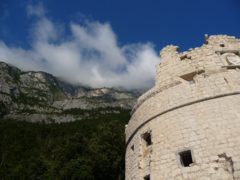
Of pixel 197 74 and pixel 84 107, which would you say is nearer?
pixel 197 74

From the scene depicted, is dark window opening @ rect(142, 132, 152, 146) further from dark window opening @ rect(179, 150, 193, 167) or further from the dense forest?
the dense forest

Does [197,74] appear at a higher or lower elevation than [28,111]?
lower

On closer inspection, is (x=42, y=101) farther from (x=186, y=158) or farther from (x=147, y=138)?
(x=186, y=158)

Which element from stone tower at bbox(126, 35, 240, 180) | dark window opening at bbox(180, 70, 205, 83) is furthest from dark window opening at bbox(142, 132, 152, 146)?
dark window opening at bbox(180, 70, 205, 83)

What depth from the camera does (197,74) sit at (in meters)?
13.6

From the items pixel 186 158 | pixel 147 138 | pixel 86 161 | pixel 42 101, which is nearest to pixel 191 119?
pixel 186 158

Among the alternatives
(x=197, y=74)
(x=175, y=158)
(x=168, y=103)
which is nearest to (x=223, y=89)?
(x=197, y=74)

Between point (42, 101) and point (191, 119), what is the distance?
425 feet

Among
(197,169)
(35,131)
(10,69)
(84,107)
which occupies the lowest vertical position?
(197,169)

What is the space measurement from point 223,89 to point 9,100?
116 m

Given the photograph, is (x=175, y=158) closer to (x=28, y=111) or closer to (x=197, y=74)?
(x=197, y=74)

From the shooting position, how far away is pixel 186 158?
11875 mm

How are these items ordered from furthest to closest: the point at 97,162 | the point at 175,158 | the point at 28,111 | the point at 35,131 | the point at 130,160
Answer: the point at 28,111 → the point at 35,131 → the point at 97,162 → the point at 130,160 → the point at 175,158

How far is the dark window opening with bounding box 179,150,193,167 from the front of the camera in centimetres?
1177
